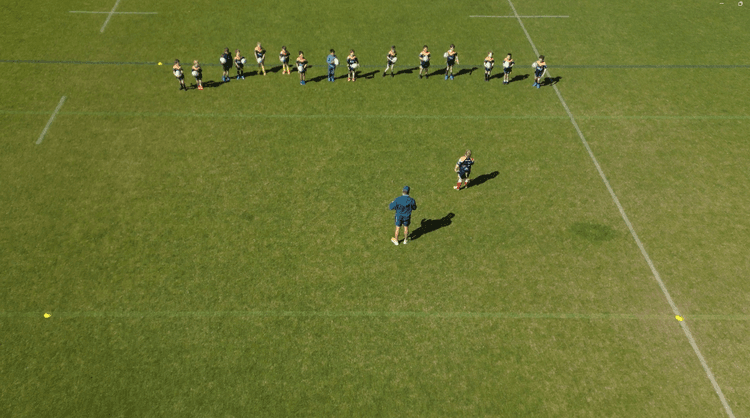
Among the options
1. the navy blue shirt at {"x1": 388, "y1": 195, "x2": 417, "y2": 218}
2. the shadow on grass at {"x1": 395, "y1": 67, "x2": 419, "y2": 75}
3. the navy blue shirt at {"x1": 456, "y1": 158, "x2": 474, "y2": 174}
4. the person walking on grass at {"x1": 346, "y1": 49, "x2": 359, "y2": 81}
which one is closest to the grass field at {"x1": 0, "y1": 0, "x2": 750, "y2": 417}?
the shadow on grass at {"x1": 395, "y1": 67, "x2": 419, "y2": 75}

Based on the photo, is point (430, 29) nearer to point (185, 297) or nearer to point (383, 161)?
point (383, 161)

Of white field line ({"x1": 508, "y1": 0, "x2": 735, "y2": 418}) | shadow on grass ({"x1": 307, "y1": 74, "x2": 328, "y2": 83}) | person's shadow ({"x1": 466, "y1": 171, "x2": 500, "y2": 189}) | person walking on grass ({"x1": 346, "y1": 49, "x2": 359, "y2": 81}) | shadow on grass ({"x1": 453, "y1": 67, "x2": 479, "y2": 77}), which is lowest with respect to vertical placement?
white field line ({"x1": 508, "y1": 0, "x2": 735, "y2": 418})

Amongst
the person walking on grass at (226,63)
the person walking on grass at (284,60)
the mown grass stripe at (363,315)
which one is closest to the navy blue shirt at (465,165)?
the mown grass stripe at (363,315)

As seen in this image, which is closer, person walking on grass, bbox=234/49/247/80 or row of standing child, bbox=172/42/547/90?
row of standing child, bbox=172/42/547/90

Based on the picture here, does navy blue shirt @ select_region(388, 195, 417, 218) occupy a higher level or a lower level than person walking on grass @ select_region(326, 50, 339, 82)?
lower

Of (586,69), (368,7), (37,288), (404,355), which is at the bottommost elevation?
(404,355)

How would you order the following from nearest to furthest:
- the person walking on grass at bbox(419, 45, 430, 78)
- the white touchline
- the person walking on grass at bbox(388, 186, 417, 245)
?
the person walking on grass at bbox(388, 186, 417, 245) < the white touchline < the person walking on grass at bbox(419, 45, 430, 78)

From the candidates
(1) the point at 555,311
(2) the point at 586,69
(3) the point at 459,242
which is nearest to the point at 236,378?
(3) the point at 459,242

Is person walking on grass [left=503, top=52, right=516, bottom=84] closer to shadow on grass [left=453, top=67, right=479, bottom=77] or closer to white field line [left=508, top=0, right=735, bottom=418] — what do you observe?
shadow on grass [left=453, top=67, right=479, bottom=77]
